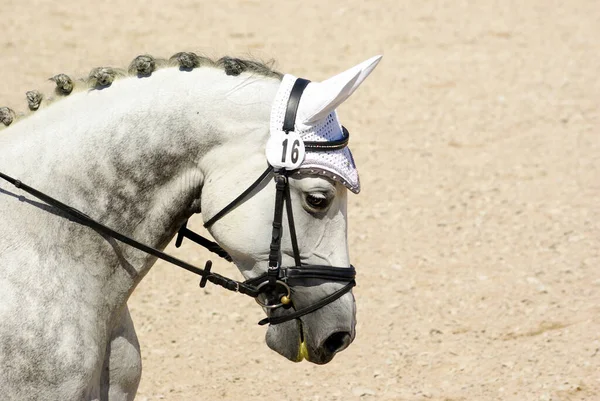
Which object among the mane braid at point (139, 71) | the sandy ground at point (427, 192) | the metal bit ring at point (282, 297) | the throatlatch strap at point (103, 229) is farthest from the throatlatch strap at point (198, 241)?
the sandy ground at point (427, 192)

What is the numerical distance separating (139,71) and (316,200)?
770 millimetres

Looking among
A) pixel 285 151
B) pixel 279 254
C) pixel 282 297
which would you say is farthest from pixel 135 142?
pixel 282 297

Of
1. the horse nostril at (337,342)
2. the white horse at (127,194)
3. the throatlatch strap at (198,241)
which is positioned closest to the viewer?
the white horse at (127,194)

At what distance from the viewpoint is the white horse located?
122 inches

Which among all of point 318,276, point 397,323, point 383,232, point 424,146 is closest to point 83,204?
point 318,276

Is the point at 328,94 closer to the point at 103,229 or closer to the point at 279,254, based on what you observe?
the point at 279,254

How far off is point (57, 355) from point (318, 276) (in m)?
0.91

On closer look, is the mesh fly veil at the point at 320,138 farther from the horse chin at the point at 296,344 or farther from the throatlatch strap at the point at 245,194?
the horse chin at the point at 296,344

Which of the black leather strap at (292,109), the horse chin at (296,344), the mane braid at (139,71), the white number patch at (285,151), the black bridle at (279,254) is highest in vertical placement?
the mane braid at (139,71)

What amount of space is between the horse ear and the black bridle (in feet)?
0.11

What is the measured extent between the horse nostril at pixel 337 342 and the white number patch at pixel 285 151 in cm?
65

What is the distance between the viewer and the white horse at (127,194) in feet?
10.2

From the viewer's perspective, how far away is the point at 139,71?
3.31 meters

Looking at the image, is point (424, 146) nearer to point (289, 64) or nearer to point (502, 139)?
point (502, 139)
